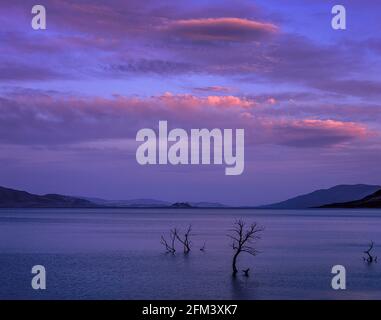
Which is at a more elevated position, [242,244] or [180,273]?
[242,244]

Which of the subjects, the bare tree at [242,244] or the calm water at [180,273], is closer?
the bare tree at [242,244]

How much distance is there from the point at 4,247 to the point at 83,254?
24957 mm

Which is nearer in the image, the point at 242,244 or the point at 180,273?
the point at 180,273

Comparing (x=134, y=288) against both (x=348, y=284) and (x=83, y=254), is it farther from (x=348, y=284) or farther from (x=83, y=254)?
(x=83, y=254)

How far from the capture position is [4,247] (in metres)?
108

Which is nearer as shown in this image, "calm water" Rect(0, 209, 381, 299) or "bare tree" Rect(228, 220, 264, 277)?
"bare tree" Rect(228, 220, 264, 277)

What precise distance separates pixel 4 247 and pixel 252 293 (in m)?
68.5
